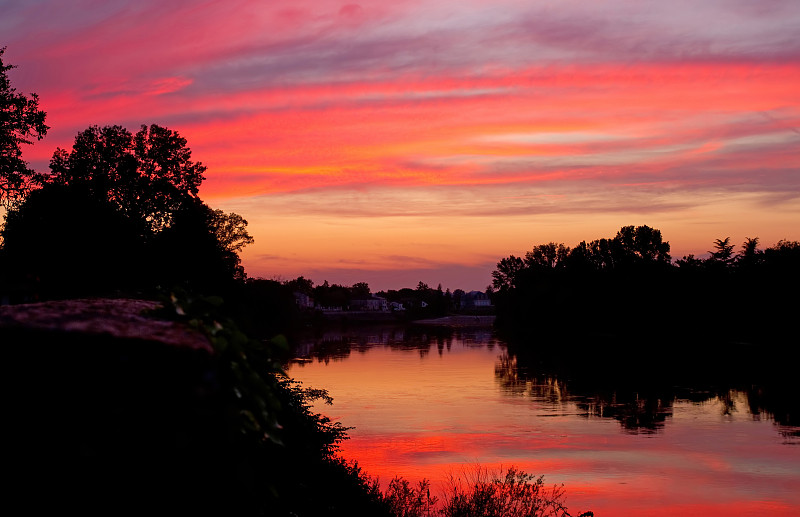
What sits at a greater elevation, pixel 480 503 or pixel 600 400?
pixel 480 503

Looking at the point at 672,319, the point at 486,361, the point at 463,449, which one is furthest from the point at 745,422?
A: the point at 672,319

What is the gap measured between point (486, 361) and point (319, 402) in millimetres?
35151

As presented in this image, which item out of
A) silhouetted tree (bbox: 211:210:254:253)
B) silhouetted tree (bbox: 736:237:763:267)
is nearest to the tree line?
silhouetted tree (bbox: 736:237:763:267)

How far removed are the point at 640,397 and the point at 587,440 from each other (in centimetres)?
1612

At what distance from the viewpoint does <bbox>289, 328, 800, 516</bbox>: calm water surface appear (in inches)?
1114

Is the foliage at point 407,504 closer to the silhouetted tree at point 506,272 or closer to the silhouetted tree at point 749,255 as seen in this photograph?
the silhouetted tree at point 749,255

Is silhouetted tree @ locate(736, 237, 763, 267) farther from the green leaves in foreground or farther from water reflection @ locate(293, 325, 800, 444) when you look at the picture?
the green leaves in foreground

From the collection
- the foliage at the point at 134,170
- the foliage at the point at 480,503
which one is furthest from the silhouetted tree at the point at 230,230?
the foliage at the point at 480,503

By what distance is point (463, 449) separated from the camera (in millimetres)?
34969

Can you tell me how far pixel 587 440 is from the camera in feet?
123

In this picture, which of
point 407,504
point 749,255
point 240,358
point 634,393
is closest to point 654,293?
point 749,255

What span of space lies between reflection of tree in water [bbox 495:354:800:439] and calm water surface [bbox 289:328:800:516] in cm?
14

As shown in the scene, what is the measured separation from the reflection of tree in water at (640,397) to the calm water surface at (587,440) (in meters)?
0.14

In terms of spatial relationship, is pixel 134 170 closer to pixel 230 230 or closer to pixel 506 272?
pixel 230 230
